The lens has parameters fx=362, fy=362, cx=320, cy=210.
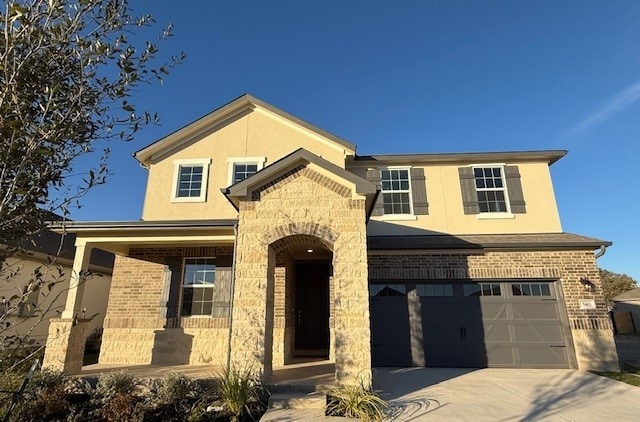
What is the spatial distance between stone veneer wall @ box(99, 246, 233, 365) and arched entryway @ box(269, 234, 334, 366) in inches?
66.2

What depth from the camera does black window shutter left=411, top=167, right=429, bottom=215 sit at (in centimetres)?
1178

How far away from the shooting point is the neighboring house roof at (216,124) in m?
12.0

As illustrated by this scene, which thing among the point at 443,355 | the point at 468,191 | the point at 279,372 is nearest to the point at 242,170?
the point at 279,372

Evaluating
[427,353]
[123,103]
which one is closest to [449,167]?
[427,353]

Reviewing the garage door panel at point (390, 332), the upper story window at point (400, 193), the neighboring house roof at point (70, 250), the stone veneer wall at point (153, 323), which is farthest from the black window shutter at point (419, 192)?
the neighboring house roof at point (70, 250)

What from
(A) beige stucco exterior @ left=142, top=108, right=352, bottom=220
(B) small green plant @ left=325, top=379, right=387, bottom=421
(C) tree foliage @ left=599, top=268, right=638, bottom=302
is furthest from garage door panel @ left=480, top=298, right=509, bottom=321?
(C) tree foliage @ left=599, top=268, right=638, bottom=302

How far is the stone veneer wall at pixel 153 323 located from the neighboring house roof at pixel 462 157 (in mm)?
5573

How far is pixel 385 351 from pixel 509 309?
371 centimetres

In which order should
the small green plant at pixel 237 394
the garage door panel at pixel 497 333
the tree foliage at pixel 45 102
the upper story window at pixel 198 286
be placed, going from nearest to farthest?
the tree foliage at pixel 45 102 < the small green plant at pixel 237 394 < the garage door panel at pixel 497 333 < the upper story window at pixel 198 286

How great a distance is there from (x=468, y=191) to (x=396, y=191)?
234 cm

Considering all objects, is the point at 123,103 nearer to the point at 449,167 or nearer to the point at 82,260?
the point at 82,260

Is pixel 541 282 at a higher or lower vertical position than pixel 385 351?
higher

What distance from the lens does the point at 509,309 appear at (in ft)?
33.6

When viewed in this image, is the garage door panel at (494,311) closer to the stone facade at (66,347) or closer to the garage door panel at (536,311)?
the garage door panel at (536,311)
